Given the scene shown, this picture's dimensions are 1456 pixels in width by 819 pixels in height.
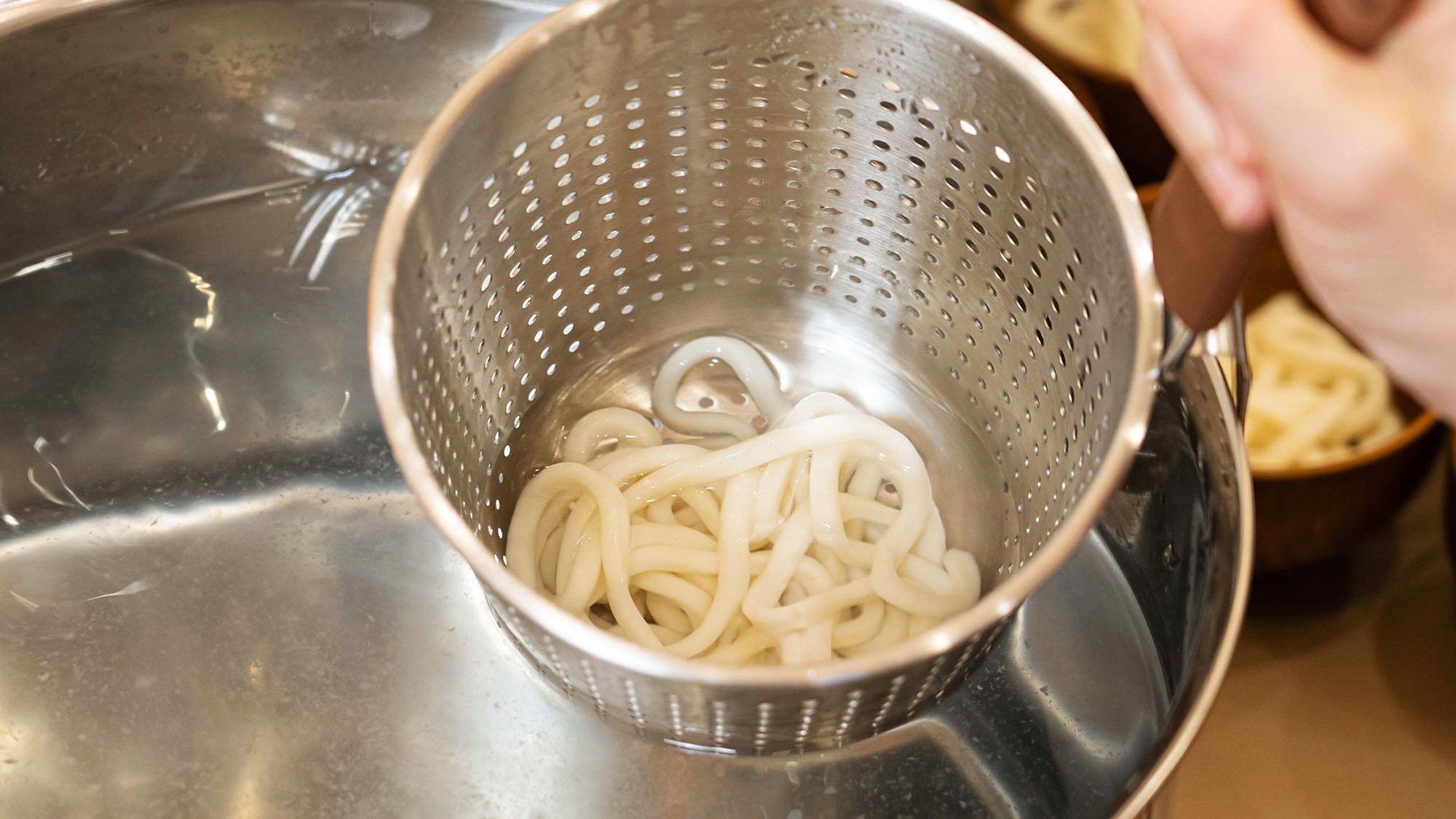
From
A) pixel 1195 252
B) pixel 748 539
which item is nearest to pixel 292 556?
pixel 748 539

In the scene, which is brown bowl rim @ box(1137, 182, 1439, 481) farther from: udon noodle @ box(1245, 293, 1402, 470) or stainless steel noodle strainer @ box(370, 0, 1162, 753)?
stainless steel noodle strainer @ box(370, 0, 1162, 753)

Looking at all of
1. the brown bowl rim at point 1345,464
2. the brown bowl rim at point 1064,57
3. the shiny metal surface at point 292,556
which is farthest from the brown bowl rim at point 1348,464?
the brown bowl rim at point 1064,57

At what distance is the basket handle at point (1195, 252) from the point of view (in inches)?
15.2

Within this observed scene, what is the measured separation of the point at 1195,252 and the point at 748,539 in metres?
0.27

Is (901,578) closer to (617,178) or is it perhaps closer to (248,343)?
(617,178)

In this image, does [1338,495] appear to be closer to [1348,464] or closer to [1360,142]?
[1348,464]

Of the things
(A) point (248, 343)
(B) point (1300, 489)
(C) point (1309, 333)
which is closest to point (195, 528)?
(A) point (248, 343)

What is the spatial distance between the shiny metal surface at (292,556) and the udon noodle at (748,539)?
0.17 feet

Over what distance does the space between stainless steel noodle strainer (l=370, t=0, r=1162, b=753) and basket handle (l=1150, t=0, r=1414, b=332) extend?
11 mm

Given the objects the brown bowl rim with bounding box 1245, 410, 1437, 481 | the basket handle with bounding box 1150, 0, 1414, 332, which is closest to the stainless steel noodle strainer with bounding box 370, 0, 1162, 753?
the basket handle with bounding box 1150, 0, 1414, 332

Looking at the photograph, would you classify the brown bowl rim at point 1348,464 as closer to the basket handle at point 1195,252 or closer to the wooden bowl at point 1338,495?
the wooden bowl at point 1338,495

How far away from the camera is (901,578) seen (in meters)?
0.56

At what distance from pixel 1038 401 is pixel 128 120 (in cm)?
56

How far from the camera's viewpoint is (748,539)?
0.58 m
